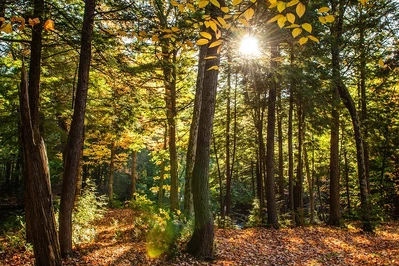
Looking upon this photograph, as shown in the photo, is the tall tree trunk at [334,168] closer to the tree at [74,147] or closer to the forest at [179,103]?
the forest at [179,103]

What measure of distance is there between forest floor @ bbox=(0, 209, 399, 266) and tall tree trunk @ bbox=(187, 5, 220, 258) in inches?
14.3

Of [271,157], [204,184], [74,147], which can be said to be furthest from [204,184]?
[271,157]

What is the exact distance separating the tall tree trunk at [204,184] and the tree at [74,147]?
9.92 ft

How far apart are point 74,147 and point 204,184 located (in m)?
3.42

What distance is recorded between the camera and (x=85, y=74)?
7188 millimetres

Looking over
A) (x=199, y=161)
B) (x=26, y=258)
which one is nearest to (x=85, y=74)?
(x=199, y=161)

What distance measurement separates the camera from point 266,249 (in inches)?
333

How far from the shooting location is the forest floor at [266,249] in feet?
22.3

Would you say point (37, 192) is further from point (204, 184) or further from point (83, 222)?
point (83, 222)

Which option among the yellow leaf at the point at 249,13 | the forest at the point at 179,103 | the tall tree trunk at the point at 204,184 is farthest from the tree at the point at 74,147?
the yellow leaf at the point at 249,13

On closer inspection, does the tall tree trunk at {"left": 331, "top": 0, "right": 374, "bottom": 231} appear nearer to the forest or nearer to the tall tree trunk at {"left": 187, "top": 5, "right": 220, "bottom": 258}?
the forest

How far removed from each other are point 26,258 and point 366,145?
1657cm

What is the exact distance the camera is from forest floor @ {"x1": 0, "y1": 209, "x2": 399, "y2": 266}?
680cm

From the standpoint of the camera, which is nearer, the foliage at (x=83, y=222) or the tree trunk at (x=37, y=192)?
the tree trunk at (x=37, y=192)
